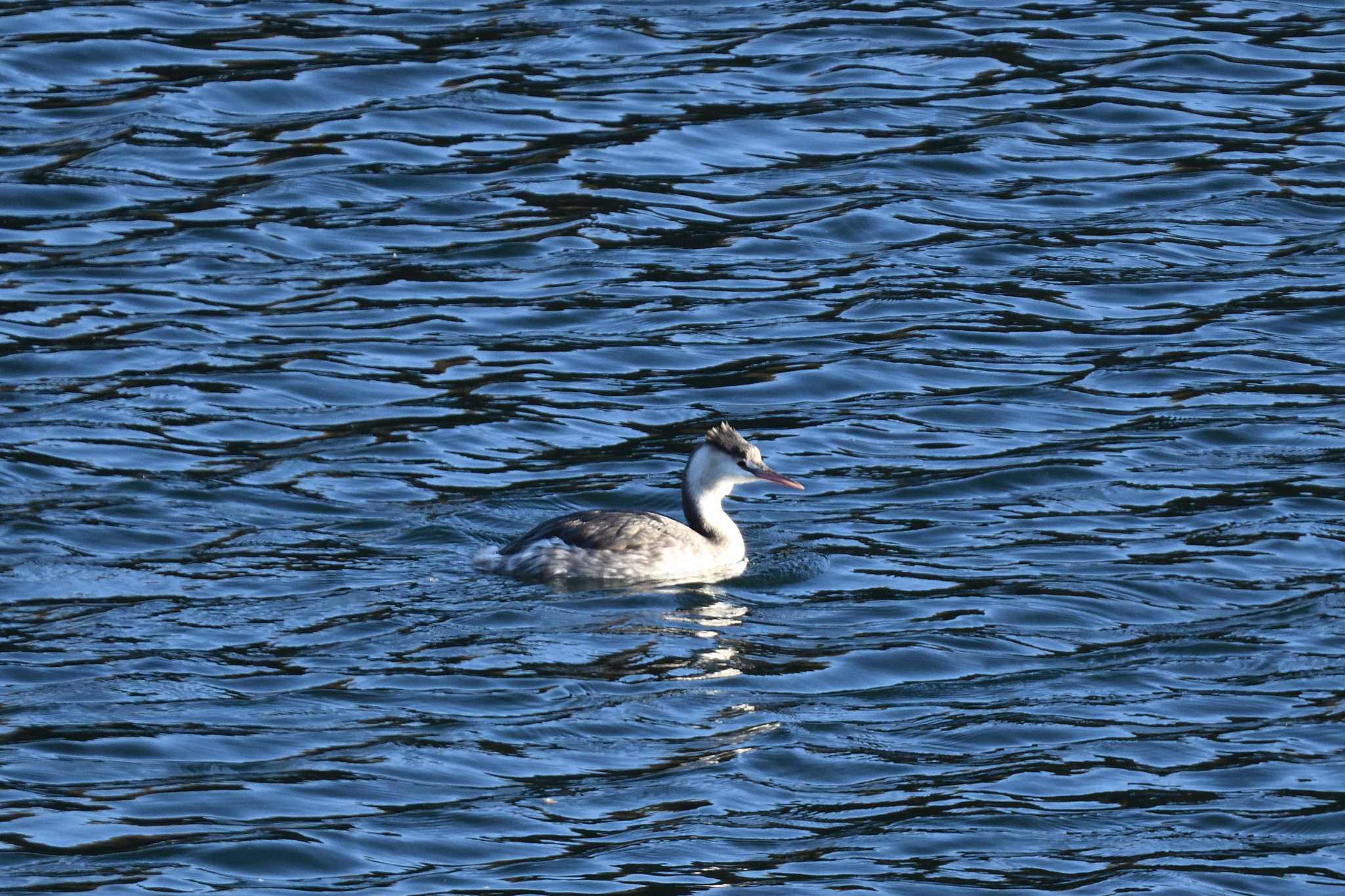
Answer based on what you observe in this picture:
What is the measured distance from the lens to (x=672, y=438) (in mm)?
15258

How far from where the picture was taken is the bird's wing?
13109mm

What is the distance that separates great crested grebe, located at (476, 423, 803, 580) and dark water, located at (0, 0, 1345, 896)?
233 millimetres

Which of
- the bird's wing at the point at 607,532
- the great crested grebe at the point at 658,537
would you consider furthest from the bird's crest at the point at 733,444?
the bird's wing at the point at 607,532

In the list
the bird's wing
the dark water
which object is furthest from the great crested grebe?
the dark water

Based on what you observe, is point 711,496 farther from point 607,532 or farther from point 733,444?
point 607,532

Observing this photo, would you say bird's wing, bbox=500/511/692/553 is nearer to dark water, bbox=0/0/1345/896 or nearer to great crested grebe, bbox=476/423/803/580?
great crested grebe, bbox=476/423/803/580

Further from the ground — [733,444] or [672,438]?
[733,444]

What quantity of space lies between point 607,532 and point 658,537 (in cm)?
39

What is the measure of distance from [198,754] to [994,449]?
6.30m

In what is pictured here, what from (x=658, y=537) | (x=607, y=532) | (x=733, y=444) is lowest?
(x=658, y=537)

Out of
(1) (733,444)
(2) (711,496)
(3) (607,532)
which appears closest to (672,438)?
(2) (711,496)

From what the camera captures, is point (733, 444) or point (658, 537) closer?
point (658, 537)

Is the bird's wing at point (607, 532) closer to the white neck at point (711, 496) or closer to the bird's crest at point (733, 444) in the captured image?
the white neck at point (711, 496)

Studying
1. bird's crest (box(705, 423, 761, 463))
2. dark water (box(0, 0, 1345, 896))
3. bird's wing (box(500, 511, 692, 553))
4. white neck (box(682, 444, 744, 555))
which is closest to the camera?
dark water (box(0, 0, 1345, 896))
